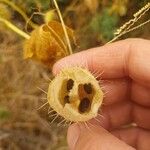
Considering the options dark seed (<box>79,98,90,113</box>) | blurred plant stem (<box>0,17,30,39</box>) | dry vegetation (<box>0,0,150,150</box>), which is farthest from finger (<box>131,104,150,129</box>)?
blurred plant stem (<box>0,17,30,39</box>)

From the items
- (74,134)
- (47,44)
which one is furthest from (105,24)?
(74,134)

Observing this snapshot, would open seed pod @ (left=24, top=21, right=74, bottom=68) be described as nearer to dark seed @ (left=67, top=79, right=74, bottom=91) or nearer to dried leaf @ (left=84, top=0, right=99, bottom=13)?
dried leaf @ (left=84, top=0, right=99, bottom=13)

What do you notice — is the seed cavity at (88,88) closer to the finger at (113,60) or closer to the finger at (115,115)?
the finger at (113,60)

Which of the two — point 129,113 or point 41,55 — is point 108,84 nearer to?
point 129,113

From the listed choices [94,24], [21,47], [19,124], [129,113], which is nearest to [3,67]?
[21,47]

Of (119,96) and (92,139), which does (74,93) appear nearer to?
(92,139)
